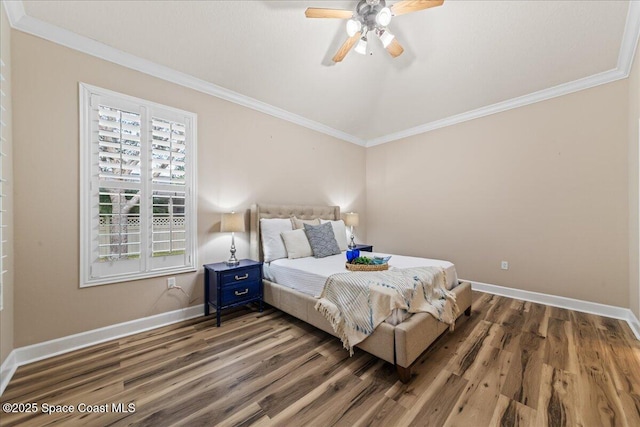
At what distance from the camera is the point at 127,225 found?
2.47 metres

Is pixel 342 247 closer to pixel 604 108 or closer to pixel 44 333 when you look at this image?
pixel 44 333

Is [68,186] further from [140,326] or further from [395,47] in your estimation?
[395,47]

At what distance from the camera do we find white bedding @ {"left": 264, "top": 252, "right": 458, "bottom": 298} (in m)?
2.47

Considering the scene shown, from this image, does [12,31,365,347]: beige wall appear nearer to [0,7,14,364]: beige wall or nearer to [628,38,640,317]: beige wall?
[0,7,14,364]: beige wall

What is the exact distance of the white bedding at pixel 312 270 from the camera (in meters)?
2.47

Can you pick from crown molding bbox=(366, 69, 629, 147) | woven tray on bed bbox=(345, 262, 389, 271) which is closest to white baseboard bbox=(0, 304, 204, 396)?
woven tray on bed bbox=(345, 262, 389, 271)

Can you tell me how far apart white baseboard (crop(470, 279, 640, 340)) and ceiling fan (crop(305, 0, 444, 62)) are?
3.47 meters

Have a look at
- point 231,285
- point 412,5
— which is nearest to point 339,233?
point 231,285

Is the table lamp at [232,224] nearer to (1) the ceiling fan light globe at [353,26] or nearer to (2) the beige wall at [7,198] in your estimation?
(2) the beige wall at [7,198]

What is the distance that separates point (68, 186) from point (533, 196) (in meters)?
5.26

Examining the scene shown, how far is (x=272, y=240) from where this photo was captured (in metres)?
3.22

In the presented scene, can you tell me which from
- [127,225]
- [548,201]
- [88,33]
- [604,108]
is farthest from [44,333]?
[604,108]

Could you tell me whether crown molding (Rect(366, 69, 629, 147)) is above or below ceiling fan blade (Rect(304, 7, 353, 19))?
below

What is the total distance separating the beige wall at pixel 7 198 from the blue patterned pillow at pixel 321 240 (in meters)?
2.66
